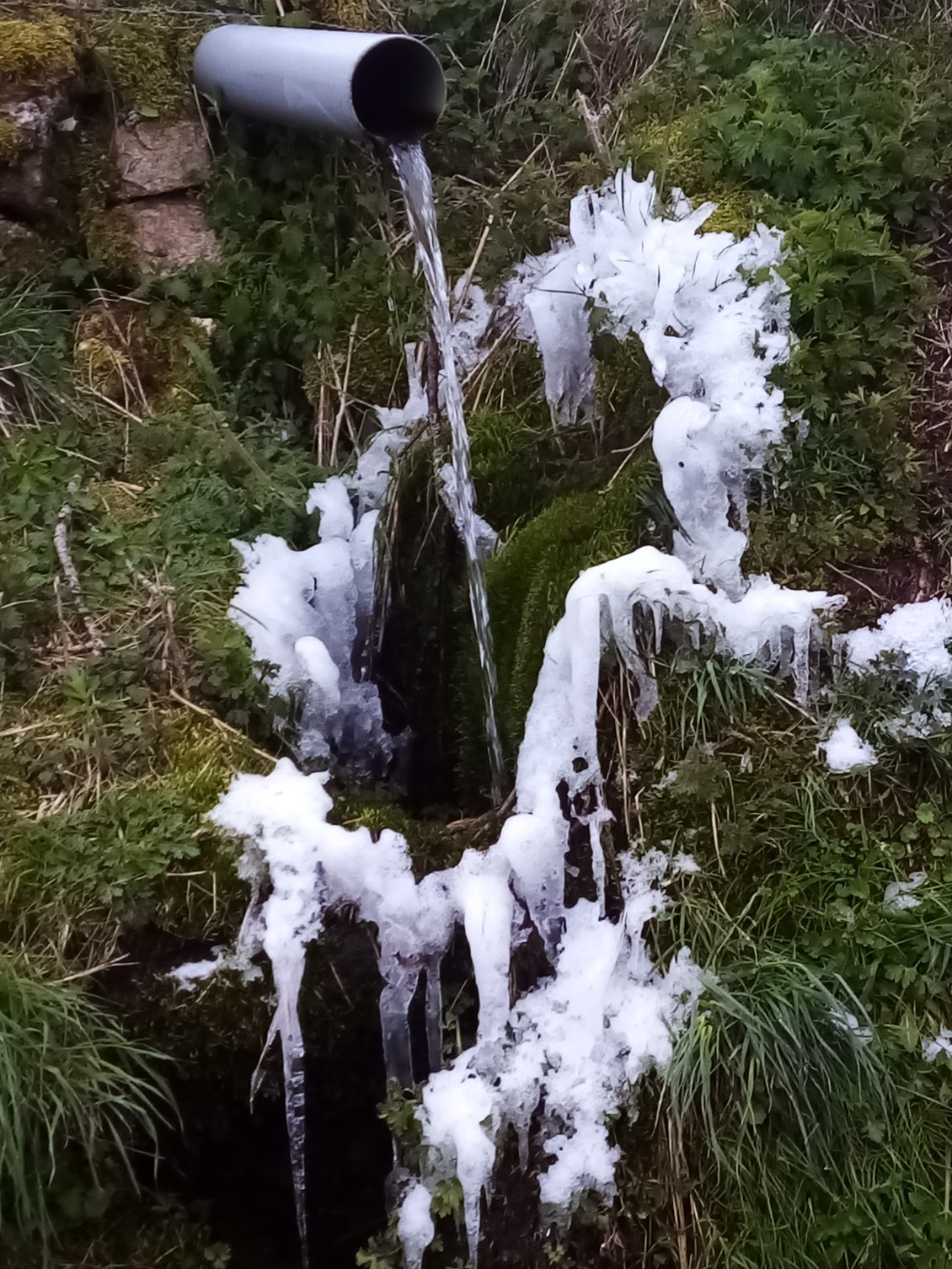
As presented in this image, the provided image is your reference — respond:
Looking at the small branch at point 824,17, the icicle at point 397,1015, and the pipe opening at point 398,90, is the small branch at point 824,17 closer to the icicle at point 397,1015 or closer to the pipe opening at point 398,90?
the pipe opening at point 398,90

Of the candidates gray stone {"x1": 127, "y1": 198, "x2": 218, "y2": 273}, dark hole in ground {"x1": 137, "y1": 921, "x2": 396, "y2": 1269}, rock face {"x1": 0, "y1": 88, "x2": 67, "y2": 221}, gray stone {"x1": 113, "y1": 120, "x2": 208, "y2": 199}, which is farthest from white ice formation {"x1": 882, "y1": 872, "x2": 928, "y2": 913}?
rock face {"x1": 0, "y1": 88, "x2": 67, "y2": 221}

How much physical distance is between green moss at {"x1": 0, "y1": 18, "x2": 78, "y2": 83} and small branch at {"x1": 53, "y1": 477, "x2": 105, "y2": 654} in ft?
4.71

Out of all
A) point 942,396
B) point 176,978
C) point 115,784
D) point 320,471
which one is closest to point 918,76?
point 942,396

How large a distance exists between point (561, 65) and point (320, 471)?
1677 millimetres

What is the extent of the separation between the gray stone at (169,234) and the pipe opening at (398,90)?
27.4 inches

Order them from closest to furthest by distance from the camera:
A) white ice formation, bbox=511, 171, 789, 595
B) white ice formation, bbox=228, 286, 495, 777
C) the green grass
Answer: the green grass, white ice formation, bbox=511, 171, 789, 595, white ice formation, bbox=228, 286, 495, 777

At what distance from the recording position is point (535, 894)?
2273 mm

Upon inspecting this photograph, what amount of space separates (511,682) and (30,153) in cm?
220

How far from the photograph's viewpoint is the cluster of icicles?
6.91 feet

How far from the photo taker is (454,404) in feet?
9.50

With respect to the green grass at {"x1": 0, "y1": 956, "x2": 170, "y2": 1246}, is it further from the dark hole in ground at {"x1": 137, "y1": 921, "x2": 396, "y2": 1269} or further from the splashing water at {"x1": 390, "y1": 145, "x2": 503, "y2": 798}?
the splashing water at {"x1": 390, "y1": 145, "x2": 503, "y2": 798}

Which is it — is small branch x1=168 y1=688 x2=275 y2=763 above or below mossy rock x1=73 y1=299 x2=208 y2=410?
below

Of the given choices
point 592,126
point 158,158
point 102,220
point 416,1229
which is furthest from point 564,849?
point 158,158

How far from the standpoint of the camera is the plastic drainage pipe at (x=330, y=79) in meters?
2.85
